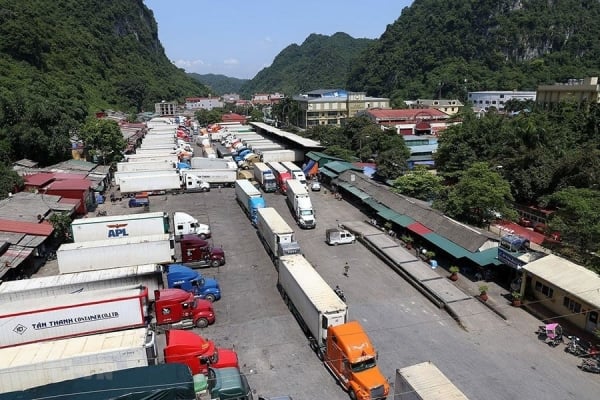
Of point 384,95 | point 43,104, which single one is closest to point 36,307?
point 43,104

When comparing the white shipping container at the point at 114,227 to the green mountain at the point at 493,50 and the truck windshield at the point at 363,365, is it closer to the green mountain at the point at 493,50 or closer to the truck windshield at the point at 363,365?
the truck windshield at the point at 363,365

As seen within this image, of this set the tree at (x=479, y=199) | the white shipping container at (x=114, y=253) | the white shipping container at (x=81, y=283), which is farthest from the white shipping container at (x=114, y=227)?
the tree at (x=479, y=199)

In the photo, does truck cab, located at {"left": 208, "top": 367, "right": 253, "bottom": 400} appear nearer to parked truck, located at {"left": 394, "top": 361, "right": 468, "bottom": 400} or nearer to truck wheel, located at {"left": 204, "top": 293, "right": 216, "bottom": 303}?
parked truck, located at {"left": 394, "top": 361, "right": 468, "bottom": 400}

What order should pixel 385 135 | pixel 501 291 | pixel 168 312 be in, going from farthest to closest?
pixel 385 135
pixel 501 291
pixel 168 312

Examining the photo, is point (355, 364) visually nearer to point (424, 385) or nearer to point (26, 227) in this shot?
point (424, 385)

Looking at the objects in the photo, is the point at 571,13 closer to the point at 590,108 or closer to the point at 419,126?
the point at 419,126

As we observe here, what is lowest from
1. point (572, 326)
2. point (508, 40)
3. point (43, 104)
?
point (572, 326)
